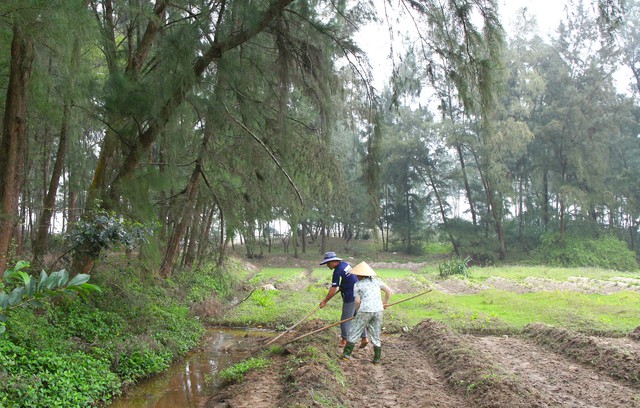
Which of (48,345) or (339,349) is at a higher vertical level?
(48,345)

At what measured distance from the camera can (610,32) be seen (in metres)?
5.32

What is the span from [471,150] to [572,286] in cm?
1707

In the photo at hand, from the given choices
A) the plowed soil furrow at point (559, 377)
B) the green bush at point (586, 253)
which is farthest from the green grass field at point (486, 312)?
the green bush at point (586, 253)

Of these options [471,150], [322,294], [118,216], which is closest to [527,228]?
[471,150]

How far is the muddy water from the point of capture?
652 cm

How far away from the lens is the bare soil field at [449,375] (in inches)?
→ 225

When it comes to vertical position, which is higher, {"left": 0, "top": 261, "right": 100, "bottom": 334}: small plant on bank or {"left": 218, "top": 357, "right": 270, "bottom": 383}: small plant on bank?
{"left": 0, "top": 261, "right": 100, "bottom": 334}: small plant on bank

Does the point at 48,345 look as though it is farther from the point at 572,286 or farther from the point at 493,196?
the point at 493,196

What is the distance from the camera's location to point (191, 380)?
758 centimetres

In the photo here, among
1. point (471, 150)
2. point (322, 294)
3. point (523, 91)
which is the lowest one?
point (322, 294)

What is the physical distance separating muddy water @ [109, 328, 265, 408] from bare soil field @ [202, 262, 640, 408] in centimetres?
48

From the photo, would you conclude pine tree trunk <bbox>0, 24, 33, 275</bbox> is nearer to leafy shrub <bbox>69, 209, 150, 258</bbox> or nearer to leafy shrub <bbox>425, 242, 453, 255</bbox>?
leafy shrub <bbox>69, 209, 150, 258</bbox>

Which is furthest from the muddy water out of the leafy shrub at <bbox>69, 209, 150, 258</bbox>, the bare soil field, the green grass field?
the leafy shrub at <bbox>69, 209, 150, 258</bbox>

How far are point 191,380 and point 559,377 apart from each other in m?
5.31
